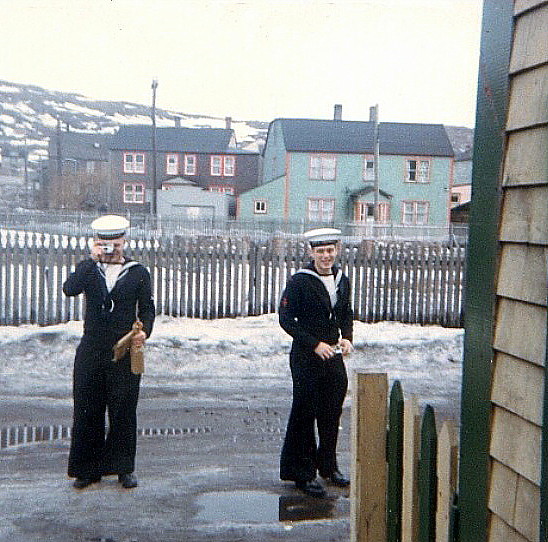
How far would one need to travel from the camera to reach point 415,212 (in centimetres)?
4662

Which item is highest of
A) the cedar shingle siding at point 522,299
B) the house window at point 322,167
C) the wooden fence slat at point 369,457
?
the house window at point 322,167

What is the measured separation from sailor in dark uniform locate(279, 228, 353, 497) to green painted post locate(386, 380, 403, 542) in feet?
8.46

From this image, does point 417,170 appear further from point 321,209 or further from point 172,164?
point 172,164

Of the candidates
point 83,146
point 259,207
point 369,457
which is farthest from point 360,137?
point 83,146

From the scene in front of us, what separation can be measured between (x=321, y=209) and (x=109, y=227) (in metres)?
40.5

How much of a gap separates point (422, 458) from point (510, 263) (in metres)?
0.78

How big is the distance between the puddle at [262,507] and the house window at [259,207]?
3955 centimetres

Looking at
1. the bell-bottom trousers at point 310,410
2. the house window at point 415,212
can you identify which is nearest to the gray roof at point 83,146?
the house window at point 415,212

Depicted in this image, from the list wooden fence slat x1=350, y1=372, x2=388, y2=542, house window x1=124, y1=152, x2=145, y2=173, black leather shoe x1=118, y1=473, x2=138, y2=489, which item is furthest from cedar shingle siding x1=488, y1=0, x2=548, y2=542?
house window x1=124, y1=152, x2=145, y2=173

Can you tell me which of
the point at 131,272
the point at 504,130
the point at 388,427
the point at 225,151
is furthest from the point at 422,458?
the point at 225,151

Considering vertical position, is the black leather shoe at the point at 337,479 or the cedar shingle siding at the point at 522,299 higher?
the cedar shingle siding at the point at 522,299

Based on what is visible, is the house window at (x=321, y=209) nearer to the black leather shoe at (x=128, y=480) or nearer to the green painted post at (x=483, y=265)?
the black leather shoe at (x=128, y=480)

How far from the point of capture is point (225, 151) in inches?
2330

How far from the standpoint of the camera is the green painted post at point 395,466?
324 cm
